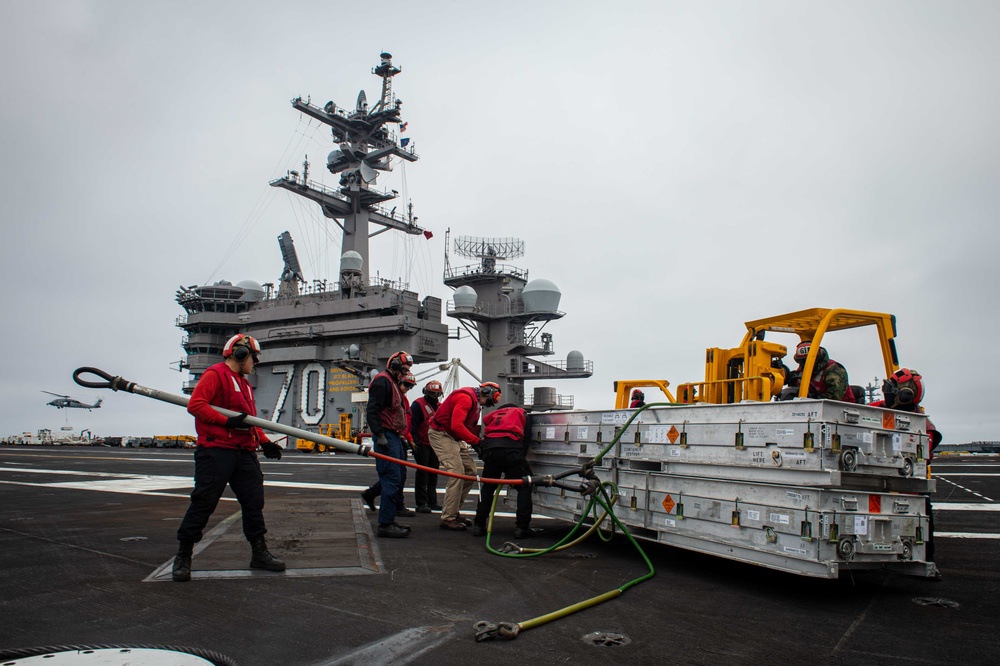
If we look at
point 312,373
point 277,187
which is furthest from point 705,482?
point 277,187

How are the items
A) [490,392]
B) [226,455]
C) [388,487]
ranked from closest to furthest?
Answer: [226,455]
[388,487]
[490,392]

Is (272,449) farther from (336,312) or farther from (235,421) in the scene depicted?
(336,312)

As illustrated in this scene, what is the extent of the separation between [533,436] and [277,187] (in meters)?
43.7

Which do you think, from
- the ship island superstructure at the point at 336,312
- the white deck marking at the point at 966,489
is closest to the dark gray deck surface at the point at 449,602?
the white deck marking at the point at 966,489

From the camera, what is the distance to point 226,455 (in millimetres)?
5430

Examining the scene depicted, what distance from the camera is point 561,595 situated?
511 cm

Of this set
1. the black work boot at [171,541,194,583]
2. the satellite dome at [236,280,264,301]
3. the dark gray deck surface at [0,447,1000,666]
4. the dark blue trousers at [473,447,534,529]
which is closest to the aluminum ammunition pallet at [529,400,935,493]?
the dark gray deck surface at [0,447,1000,666]

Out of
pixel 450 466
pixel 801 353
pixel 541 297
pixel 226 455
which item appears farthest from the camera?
pixel 541 297

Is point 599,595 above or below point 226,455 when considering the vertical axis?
below

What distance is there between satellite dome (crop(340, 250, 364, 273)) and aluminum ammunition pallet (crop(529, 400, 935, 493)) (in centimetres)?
3944

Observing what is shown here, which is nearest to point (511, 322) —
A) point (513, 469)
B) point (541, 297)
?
point (541, 297)

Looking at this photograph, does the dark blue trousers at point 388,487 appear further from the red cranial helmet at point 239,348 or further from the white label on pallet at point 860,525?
the white label on pallet at point 860,525

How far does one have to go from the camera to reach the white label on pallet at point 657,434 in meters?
6.44

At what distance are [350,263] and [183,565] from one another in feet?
133
